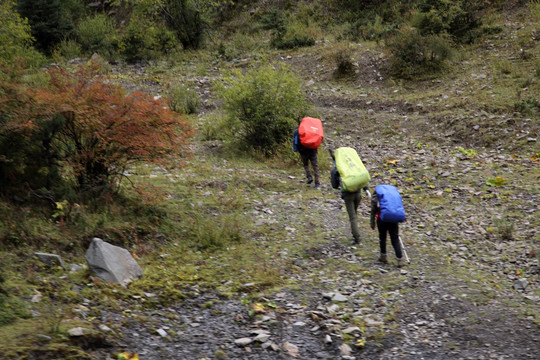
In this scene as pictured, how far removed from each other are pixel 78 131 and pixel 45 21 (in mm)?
20341

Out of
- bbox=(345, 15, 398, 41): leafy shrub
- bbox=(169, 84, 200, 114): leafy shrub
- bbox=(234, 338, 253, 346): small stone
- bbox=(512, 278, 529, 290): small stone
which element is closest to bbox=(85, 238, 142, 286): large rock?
bbox=(234, 338, 253, 346): small stone

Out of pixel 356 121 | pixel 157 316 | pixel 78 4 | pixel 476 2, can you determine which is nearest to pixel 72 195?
pixel 157 316

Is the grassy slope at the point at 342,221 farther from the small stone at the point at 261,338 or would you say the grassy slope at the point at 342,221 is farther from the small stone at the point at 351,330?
the small stone at the point at 261,338

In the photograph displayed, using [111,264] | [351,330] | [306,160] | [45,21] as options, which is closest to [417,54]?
[306,160]

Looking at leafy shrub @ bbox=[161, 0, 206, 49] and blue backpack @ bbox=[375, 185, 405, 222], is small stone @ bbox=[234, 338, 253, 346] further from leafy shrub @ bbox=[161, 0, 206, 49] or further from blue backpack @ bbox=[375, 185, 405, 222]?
leafy shrub @ bbox=[161, 0, 206, 49]

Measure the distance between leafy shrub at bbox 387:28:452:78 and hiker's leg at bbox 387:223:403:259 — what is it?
11155 millimetres

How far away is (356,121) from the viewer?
1330cm

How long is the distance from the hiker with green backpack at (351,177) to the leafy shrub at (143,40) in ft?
59.9

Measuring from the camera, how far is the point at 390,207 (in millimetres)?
5766

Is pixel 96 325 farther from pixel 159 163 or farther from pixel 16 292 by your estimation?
pixel 159 163

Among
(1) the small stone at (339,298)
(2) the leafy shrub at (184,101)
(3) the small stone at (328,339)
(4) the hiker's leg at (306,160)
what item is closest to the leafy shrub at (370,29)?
(2) the leafy shrub at (184,101)

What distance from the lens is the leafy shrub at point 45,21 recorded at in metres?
22.6

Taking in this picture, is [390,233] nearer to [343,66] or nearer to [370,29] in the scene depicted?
[343,66]

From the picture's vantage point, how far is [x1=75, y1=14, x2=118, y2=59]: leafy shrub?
23016 millimetres
